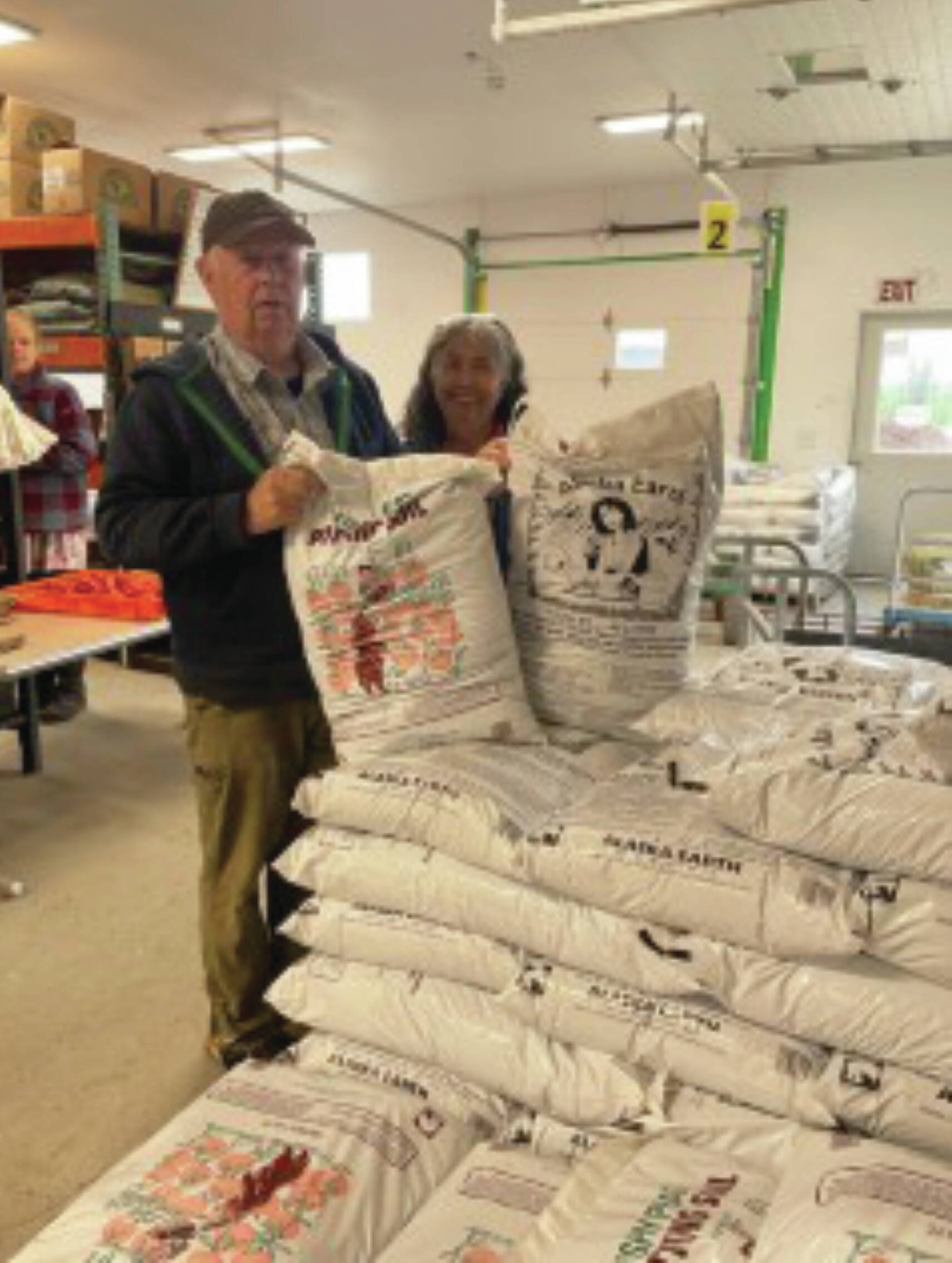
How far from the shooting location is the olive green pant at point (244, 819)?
5.83 feet

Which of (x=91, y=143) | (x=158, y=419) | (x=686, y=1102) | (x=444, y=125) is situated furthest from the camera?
(x=91, y=143)

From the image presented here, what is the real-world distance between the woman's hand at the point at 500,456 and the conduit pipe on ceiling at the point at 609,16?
1332mm

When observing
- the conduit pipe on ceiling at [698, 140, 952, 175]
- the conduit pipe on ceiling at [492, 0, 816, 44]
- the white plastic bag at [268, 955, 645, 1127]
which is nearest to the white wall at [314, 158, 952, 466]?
the conduit pipe on ceiling at [698, 140, 952, 175]

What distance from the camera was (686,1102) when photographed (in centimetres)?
127

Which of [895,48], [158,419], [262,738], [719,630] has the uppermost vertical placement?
[895,48]

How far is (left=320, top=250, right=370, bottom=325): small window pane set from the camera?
9.77m

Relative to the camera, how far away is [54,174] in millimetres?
4582

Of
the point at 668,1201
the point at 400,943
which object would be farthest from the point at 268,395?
the point at 668,1201

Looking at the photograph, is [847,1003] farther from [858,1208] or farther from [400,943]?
[400,943]

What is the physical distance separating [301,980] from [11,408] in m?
2.49

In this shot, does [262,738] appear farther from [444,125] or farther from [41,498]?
[444,125]

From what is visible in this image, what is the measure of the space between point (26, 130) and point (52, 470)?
183 cm

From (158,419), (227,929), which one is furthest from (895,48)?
(227,929)

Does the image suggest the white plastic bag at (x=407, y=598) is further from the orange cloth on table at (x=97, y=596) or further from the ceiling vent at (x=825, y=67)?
the ceiling vent at (x=825, y=67)
